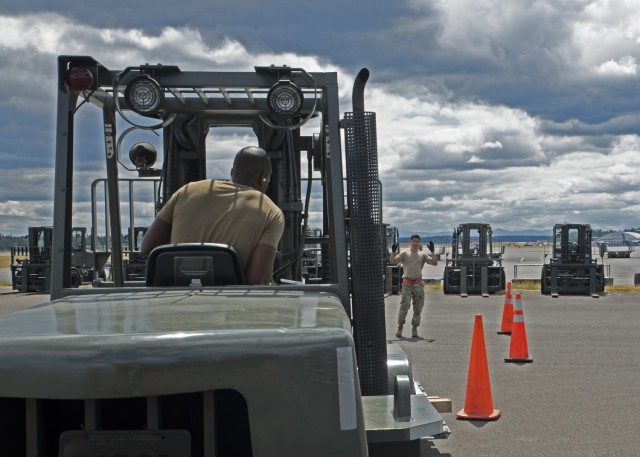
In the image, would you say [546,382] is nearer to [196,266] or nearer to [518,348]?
[518,348]

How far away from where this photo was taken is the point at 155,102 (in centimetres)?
435

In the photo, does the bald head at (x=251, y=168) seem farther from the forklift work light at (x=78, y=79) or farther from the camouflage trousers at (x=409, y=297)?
the camouflage trousers at (x=409, y=297)

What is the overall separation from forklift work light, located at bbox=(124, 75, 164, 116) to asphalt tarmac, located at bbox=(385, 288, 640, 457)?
4204 millimetres

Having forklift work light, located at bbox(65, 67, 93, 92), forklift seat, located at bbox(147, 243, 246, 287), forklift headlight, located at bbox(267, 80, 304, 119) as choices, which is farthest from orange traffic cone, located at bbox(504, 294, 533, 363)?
forklift work light, located at bbox(65, 67, 93, 92)

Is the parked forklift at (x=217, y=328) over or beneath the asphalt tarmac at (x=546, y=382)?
over

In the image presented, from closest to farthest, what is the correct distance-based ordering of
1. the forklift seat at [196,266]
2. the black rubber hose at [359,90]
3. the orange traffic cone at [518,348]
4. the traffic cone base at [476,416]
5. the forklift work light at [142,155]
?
the forklift seat at [196,266] < the black rubber hose at [359,90] < the forklift work light at [142,155] < the traffic cone base at [476,416] < the orange traffic cone at [518,348]

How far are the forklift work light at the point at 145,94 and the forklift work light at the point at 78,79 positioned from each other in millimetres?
195

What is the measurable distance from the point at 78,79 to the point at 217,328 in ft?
6.20

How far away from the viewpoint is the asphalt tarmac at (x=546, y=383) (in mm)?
7770

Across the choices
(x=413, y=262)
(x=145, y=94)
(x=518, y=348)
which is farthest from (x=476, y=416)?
(x=413, y=262)

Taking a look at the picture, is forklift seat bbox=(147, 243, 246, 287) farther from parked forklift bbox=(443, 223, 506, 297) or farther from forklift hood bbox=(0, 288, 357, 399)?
parked forklift bbox=(443, 223, 506, 297)

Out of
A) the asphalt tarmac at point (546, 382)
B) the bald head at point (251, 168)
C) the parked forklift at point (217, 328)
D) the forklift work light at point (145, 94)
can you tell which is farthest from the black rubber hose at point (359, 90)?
the asphalt tarmac at point (546, 382)

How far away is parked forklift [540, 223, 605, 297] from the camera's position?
98.5 ft

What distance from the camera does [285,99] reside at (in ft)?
14.5
